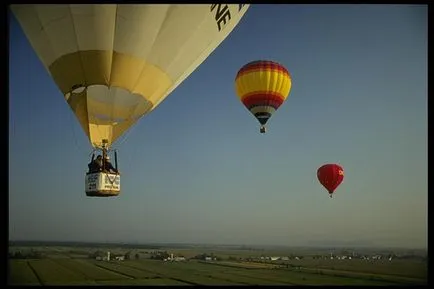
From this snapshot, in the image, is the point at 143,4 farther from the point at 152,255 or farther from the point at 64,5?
the point at 152,255

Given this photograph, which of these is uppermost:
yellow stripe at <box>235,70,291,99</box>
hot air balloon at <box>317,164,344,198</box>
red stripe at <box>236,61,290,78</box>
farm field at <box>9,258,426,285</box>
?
red stripe at <box>236,61,290,78</box>

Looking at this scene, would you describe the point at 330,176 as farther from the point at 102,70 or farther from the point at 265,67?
the point at 102,70

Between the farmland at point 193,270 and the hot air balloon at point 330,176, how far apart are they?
129cm

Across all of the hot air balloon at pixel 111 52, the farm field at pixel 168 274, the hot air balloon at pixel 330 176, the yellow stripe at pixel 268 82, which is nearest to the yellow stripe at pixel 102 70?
the hot air balloon at pixel 111 52

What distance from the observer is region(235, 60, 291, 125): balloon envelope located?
315 inches

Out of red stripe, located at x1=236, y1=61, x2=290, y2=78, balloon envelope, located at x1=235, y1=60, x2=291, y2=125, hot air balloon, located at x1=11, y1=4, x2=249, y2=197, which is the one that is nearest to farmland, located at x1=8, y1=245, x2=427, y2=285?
hot air balloon, located at x1=11, y1=4, x2=249, y2=197

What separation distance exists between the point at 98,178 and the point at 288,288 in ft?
7.61

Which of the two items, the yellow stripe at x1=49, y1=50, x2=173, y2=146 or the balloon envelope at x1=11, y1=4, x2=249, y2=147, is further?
the yellow stripe at x1=49, y1=50, x2=173, y2=146

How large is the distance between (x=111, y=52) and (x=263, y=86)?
3.09 m

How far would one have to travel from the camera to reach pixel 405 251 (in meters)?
5.93

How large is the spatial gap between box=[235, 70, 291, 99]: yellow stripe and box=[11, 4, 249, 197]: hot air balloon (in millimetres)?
1949

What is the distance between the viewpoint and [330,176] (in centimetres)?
906

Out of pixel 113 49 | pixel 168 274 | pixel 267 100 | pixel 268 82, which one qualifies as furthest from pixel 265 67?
pixel 168 274

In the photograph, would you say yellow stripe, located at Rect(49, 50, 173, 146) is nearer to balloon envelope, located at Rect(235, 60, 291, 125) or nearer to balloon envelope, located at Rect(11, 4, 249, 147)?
balloon envelope, located at Rect(11, 4, 249, 147)
